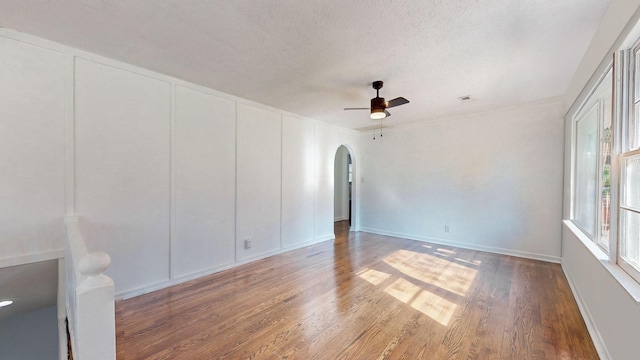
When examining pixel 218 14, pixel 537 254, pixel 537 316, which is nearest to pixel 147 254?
pixel 218 14

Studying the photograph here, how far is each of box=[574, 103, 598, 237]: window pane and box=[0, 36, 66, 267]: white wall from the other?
5047 mm

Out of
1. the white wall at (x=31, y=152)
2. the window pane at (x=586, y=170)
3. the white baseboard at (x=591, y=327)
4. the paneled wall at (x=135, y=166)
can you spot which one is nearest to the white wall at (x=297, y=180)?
the paneled wall at (x=135, y=166)

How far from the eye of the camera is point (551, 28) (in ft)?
6.77

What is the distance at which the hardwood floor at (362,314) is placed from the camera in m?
1.96

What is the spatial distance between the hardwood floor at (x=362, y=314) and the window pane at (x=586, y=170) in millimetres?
858

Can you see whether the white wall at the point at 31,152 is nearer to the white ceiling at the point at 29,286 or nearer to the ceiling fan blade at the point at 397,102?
the white ceiling at the point at 29,286

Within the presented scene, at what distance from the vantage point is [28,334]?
3.43 metres

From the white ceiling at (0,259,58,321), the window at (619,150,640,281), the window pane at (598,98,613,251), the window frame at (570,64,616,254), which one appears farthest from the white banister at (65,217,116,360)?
the window pane at (598,98,613,251)

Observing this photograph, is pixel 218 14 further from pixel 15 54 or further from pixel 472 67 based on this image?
pixel 472 67

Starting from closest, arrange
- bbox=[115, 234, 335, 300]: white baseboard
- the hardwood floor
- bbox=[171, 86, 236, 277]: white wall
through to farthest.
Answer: the hardwood floor < bbox=[115, 234, 335, 300]: white baseboard < bbox=[171, 86, 236, 277]: white wall

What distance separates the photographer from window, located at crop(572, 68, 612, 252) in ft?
7.17

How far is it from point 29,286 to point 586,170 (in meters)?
6.14

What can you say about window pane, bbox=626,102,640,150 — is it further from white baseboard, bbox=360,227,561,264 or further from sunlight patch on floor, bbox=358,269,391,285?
white baseboard, bbox=360,227,561,264

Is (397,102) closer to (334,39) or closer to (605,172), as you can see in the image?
(334,39)
